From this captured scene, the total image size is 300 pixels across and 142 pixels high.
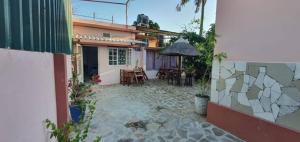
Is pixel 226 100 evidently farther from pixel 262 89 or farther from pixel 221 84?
pixel 262 89

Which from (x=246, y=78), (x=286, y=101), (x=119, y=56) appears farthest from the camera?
(x=119, y=56)

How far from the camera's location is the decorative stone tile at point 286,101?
274 centimetres

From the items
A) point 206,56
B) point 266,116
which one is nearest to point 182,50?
point 206,56

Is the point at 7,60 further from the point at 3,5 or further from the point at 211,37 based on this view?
the point at 211,37

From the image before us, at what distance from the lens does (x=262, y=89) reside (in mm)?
3211

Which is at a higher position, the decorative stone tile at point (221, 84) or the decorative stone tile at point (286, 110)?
the decorative stone tile at point (221, 84)

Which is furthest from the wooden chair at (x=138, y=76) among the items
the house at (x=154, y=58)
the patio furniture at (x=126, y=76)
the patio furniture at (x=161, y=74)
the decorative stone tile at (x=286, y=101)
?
the decorative stone tile at (x=286, y=101)

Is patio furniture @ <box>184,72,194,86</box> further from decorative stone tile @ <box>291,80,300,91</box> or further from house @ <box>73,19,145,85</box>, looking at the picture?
decorative stone tile @ <box>291,80,300,91</box>

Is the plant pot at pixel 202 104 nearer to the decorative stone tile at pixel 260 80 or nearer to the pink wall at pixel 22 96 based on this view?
the decorative stone tile at pixel 260 80

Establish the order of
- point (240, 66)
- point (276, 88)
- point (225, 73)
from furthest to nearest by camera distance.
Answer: point (225, 73)
point (240, 66)
point (276, 88)

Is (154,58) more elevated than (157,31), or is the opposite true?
(157,31)

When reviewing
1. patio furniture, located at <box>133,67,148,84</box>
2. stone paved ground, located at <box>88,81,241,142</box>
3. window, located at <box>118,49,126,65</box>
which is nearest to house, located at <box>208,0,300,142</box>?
stone paved ground, located at <box>88,81,241,142</box>

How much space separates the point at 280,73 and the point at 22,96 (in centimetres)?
363

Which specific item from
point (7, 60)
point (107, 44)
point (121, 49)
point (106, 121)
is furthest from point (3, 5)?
point (121, 49)
